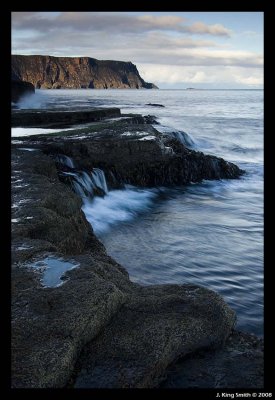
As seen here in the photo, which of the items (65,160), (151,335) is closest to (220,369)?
(151,335)

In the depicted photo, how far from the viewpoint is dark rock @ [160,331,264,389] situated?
12.5 feet

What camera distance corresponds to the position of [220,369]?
399cm

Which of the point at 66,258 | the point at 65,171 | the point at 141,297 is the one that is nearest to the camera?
the point at 141,297

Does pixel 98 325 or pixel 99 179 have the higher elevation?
pixel 99 179

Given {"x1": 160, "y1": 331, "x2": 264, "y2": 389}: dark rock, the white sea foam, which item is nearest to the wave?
the white sea foam

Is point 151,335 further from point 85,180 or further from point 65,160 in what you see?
point 65,160

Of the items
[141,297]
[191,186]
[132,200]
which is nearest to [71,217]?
[141,297]

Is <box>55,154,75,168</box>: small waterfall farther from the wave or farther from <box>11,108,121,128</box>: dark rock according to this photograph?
<box>11,108,121,128</box>: dark rock

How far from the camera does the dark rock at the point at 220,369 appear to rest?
3.81 m

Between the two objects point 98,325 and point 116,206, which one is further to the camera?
point 116,206

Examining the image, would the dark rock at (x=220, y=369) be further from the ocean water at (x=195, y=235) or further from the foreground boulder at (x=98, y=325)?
the ocean water at (x=195, y=235)
